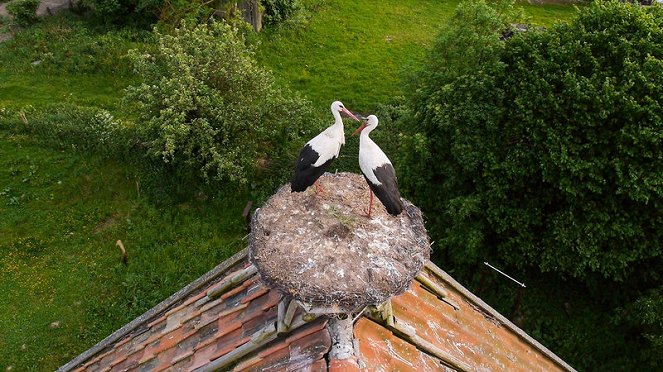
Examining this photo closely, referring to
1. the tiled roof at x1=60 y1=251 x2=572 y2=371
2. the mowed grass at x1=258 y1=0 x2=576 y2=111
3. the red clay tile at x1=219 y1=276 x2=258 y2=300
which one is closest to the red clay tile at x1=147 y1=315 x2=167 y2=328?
the tiled roof at x1=60 y1=251 x2=572 y2=371

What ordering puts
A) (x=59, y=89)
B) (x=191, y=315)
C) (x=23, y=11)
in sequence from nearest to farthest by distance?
1. (x=191, y=315)
2. (x=59, y=89)
3. (x=23, y=11)

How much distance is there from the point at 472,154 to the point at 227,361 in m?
7.87

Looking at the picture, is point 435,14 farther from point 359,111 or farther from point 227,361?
point 227,361

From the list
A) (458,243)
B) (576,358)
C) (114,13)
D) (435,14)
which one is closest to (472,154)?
(458,243)

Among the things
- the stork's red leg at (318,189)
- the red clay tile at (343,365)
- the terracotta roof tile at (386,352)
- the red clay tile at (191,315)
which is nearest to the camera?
the red clay tile at (343,365)

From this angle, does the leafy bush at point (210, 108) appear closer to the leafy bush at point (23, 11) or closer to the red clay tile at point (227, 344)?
the red clay tile at point (227, 344)

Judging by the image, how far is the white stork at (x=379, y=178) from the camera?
4785 mm

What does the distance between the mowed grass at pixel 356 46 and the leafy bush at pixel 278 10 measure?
2.10 ft

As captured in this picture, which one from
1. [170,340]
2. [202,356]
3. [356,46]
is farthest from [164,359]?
[356,46]

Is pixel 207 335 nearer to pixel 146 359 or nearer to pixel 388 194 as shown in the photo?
pixel 146 359

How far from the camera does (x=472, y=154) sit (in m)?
11.2

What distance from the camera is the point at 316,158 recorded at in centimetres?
574

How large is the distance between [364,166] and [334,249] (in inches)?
49.9

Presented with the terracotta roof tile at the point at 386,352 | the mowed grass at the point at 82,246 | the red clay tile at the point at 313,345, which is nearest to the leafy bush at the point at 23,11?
the mowed grass at the point at 82,246
